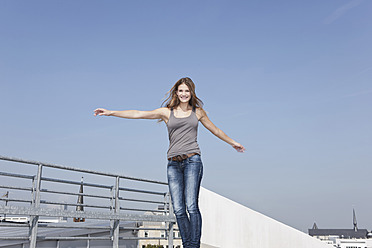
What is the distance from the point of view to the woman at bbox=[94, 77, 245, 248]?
10.5 ft

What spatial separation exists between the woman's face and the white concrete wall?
4.54 metres

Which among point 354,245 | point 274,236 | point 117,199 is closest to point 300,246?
point 274,236

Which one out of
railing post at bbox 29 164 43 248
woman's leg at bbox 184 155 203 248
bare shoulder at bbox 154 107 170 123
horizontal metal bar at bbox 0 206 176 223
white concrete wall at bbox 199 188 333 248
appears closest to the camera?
woman's leg at bbox 184 155 203 248

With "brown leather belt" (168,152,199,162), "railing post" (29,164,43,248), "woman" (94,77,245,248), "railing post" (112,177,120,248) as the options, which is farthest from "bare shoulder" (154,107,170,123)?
"railing post" (112,177,120,248)

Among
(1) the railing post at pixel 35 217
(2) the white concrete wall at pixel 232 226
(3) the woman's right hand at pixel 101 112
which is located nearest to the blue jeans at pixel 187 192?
(3) the woman's right hand at pixel 101 112

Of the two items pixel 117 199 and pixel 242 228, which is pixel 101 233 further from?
pixel 242 228

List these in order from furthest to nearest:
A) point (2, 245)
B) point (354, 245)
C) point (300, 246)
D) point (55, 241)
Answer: point (354, 245)
point (300, 246)
point (55, 241)
point (2, 245)

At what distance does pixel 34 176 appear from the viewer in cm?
565

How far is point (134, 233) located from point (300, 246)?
3.40 m

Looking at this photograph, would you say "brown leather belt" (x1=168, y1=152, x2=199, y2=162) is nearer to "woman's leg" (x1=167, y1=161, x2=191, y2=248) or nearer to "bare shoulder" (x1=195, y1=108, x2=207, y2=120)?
"woman's leg" (x1=167, y1=161, x2=191, y2=248)

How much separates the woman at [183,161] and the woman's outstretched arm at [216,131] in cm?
7

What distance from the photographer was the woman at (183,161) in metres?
3.19

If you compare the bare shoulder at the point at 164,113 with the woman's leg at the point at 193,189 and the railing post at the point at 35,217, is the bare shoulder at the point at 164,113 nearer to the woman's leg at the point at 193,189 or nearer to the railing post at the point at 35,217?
the woman's leg at the point at 193,189

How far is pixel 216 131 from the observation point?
353 centimetres
